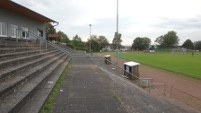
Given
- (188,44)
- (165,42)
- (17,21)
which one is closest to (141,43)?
(165,42)

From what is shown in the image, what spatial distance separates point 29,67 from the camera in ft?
27.9

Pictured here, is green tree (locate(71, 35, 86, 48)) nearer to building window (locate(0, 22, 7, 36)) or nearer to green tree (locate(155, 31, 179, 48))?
green tree (locate(155, 31, 179, 48))

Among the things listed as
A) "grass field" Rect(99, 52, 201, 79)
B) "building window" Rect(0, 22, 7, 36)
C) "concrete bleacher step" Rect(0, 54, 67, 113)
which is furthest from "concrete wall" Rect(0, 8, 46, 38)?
"grass field" Rect(99, 52, 201, 79)

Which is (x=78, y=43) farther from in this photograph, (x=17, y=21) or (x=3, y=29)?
(x=3, y=29)

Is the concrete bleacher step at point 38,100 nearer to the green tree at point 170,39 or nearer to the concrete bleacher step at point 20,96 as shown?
the concrete bleacher step at point 20,96

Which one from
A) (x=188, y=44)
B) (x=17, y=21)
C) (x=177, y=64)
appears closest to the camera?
(x=17, y=21)

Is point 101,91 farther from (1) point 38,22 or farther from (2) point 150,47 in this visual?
(2) point 150,47

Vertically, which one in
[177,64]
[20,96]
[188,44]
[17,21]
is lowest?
[177,64]

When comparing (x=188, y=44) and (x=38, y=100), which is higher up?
(x=188, y=44)

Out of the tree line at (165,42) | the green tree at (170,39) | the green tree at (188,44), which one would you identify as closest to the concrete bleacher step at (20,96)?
the tree line at (165,42)

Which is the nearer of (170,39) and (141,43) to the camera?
(141,43)

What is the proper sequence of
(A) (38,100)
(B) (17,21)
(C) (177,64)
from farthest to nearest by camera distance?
1. (C) (177,64)
2. (B) (17,21)
3. (A) (38,100)

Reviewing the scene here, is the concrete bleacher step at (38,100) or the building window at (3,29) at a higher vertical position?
the building window at (3,29)

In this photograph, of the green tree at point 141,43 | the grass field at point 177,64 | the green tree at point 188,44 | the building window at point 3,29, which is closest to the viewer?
the building window at point 3,29
